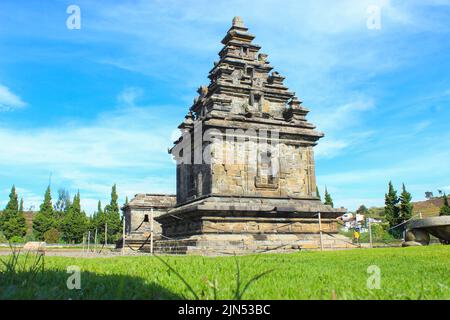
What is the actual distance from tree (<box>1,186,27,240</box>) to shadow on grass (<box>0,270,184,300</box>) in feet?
175

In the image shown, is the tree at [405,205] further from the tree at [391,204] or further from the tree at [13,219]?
the tree at [13,219]

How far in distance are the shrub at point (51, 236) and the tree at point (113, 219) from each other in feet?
21.9

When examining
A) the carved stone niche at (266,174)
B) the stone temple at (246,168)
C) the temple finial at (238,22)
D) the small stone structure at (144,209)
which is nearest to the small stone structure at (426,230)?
the stone temple at (246,168)

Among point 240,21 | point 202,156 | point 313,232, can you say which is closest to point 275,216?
point 313,232

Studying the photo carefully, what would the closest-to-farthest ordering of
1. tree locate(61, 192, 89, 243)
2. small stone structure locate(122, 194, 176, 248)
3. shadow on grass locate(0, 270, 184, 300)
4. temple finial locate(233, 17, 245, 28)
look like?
1. shadow on grass locate(0, 270, 184, 300)
2. temple finial locate(233, 17, 245, 28)
3. small stone structure locate(122, 194, 176, 248)
4. tree locate(61, 192, 89, 243)

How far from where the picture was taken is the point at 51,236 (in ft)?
172

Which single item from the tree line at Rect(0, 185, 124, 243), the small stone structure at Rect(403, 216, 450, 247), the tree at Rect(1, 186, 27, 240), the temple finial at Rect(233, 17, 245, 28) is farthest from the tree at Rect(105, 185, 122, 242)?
the small stone structure at Rect(403, 216, 450, 247)

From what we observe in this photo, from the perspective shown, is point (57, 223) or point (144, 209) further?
point (57, 223)

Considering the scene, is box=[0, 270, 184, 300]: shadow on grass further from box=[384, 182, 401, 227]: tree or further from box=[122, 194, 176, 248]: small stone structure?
box=[384, 182, 401, 227]: tree

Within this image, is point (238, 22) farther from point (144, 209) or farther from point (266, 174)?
point (144, 209)

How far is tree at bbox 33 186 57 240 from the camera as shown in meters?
53.1

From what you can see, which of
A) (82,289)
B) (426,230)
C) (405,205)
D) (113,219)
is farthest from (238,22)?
(113,219)

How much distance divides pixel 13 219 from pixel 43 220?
3.63 meters
